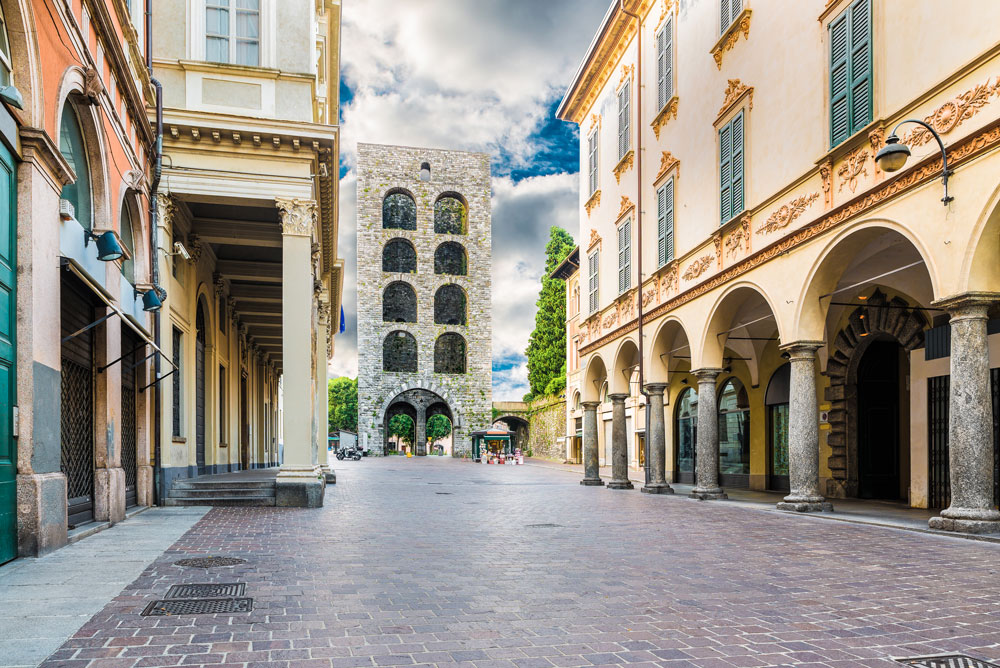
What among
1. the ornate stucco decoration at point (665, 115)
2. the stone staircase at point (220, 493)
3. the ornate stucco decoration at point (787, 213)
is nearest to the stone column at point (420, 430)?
the ornate stucco decoration at point (665, 115)

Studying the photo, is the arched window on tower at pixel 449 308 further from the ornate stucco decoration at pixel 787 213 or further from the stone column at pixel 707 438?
the ornate stucco decoration at pixel 787 213

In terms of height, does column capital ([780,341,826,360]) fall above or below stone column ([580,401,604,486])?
above

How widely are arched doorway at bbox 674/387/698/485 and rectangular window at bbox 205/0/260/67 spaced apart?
15836 millimetres

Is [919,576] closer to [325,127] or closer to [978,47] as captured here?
[978,47]

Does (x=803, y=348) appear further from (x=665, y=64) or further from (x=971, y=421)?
(x=665, y=64)

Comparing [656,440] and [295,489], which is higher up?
[656,440]

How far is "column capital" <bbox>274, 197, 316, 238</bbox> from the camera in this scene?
15109 millimetres

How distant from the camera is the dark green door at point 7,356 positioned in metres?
6.90

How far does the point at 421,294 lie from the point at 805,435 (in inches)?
2049

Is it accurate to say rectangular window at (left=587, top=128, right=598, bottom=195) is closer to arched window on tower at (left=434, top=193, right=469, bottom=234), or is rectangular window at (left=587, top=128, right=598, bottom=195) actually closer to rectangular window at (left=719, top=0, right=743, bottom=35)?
rectangular window at (left=719, top=0, right=743, bottom=35)

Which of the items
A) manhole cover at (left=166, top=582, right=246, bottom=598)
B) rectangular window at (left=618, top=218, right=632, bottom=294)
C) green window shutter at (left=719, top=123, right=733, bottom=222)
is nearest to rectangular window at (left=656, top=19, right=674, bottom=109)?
green window shutter at (left=719, top=123, right=733, bottom=222)

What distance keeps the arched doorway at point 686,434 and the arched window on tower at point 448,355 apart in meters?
41.4

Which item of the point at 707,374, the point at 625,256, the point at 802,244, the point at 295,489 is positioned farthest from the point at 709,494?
the point at 295,489

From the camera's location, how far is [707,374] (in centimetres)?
1714
